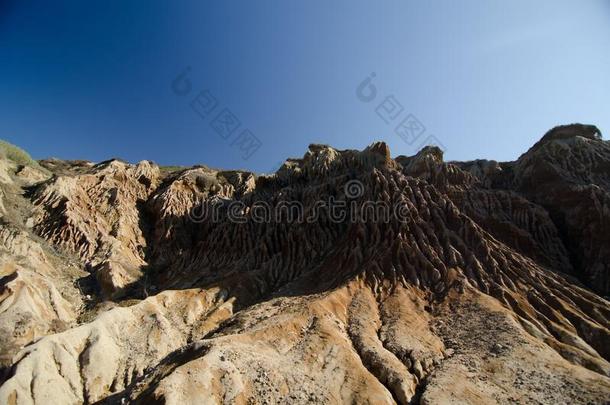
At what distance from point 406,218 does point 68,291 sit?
30584 millimetres

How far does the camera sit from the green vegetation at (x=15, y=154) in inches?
1779

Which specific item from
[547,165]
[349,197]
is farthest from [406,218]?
[547,165]

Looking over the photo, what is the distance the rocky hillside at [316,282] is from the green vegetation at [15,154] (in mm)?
3331

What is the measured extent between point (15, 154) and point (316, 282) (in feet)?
140

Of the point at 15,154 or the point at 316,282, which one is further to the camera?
the point at 15,154

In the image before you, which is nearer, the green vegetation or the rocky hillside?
the rocky hillside

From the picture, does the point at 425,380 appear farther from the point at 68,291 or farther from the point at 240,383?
the point at 68,291

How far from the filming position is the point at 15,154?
4641cm

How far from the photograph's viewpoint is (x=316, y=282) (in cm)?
3319

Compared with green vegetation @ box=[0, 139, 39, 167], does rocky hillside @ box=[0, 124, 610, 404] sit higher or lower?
lower

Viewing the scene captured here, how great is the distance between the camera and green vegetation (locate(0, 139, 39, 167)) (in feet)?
148

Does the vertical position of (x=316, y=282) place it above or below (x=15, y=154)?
below

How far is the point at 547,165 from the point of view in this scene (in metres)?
43.2

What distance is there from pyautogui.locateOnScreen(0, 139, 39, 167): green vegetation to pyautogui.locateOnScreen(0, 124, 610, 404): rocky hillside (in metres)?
3.33
